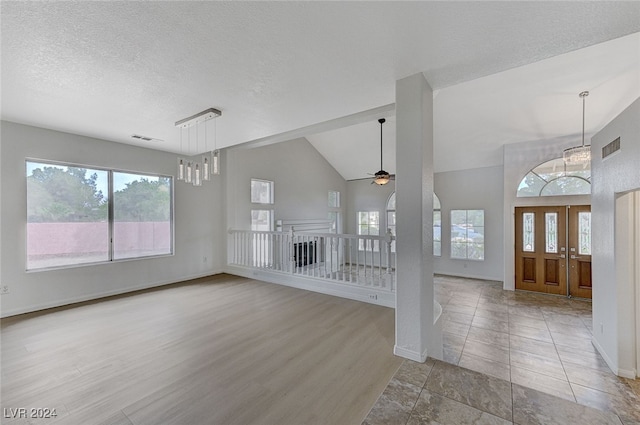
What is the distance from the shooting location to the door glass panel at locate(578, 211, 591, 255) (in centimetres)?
518

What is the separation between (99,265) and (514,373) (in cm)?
619

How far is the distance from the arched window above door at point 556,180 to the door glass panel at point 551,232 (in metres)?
0.51

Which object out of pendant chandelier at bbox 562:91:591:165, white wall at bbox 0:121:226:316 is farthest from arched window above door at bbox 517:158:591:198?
white wall at bbox 0:121:226:316

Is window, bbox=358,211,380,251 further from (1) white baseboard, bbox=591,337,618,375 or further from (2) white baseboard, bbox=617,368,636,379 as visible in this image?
(2) white baseboard, bbox=617,368,636,379

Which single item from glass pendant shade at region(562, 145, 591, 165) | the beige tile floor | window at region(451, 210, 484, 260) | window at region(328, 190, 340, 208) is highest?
glass pendant shade at region(562, 145, 591, 165)

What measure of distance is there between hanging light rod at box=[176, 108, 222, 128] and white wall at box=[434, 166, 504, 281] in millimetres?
6418

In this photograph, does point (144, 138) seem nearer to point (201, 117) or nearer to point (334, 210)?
point (201, 117)

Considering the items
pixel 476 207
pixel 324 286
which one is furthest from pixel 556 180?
pixel 324 286

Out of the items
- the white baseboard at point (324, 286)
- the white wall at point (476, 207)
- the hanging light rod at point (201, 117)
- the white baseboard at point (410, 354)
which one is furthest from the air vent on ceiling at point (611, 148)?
the hanging light rod at point (201, 117)

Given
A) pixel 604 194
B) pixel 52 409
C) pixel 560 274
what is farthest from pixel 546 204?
pixel 52 409

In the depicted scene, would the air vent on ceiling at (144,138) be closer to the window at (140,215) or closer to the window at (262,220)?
the window at (140,215)

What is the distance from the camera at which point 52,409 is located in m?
1.81

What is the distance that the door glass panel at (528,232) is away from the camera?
18.8 ft

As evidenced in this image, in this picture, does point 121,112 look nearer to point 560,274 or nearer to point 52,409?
point 52,409
